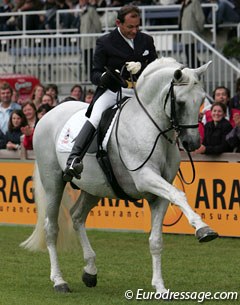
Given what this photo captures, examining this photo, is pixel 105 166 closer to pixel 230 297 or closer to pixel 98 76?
pixel 98 76

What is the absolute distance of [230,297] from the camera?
436 inches

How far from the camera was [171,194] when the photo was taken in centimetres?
1073

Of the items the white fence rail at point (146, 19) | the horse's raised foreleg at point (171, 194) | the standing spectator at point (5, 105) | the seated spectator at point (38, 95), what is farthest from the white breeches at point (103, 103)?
the white fence rail at point (146, 19)

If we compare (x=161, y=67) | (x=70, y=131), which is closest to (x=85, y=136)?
(x=70, y=131)

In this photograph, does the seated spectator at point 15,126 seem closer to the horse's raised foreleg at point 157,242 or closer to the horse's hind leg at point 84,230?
the horse's hind leg at point 84,230

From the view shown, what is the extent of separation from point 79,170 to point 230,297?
214cm

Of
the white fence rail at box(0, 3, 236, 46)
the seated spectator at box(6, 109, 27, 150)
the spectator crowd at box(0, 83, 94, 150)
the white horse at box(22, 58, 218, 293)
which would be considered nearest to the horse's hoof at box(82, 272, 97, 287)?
the white horse at box(22, 58, 218, 293)

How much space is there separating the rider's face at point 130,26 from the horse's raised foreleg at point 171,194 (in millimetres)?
1666

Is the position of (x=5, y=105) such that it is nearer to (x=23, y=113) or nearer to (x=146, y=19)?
(x=23, y=113)

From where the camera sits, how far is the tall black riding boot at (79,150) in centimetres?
1169

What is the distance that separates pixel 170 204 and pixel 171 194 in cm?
579

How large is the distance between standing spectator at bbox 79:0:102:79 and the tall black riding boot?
38.5ft

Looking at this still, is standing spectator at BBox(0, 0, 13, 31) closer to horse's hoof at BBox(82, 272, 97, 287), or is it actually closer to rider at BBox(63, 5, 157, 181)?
rider at BBox(63, 5, 157, 181)

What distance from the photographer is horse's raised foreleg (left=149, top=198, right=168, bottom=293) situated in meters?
11.2
